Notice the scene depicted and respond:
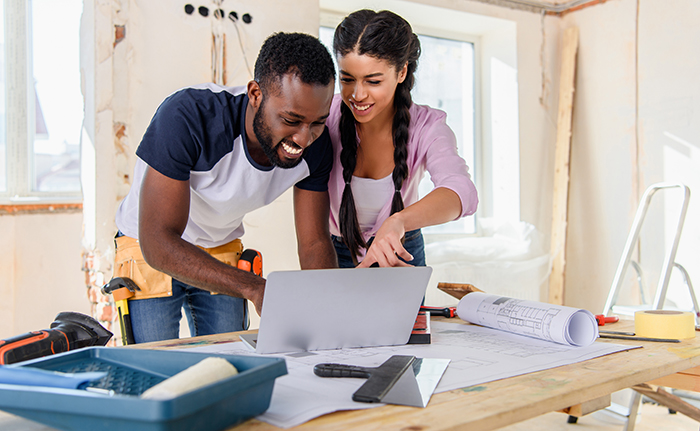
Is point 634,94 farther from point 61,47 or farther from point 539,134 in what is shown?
point 61,47

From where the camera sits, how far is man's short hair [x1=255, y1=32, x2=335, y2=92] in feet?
4.14

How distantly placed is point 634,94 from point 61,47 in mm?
3421

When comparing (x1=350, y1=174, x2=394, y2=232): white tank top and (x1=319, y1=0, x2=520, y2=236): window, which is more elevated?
(x1=319, y1=0, x2=520, y2=236): window

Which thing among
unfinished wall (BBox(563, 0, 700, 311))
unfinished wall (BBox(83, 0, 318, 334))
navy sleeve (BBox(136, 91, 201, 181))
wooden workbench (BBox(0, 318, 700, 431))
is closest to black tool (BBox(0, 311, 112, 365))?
wooden workbench (BBox(0, 318, 700, 431))

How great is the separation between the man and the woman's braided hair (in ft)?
0.25

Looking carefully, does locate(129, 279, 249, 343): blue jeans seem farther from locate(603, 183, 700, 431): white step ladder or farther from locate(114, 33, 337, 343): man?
locate(603, 183, 700, 431): white step ladder

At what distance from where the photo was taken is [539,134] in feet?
11.9

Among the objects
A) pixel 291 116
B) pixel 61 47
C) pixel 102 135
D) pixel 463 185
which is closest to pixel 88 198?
pixel 102 135

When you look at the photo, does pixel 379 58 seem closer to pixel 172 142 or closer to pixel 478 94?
pixel 172 142

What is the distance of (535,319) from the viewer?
3.61 feet

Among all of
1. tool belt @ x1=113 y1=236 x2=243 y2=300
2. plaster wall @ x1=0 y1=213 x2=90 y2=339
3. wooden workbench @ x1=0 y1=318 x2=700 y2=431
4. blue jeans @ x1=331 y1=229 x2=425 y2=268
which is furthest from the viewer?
plaster wall @ x1=0 y1=213 x2=90 y2=339

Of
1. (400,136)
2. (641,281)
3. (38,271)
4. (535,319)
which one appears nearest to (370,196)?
(400,136)

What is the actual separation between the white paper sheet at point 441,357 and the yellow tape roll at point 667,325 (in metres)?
0.15

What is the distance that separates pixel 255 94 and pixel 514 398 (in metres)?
0.97
